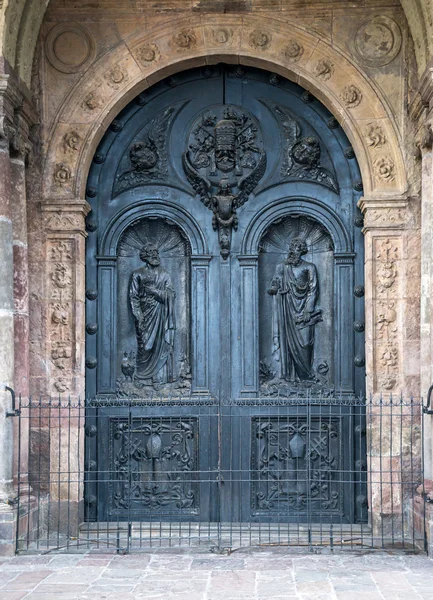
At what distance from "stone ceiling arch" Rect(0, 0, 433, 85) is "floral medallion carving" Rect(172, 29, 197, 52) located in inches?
51.8

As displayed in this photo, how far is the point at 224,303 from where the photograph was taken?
881cm

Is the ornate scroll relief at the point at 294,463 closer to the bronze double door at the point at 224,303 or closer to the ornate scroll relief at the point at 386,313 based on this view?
the bronze double door at the point at 224,303

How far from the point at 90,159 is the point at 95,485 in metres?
3.34

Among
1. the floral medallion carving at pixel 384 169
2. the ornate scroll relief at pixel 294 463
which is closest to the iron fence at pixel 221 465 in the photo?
the ornate scroll relief at pixel 294 463

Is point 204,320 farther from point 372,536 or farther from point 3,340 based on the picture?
point 372,536

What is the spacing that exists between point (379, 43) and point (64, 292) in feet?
13.2

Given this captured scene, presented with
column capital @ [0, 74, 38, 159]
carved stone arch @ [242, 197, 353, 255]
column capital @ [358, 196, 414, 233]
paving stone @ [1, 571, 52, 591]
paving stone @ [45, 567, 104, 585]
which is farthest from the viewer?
carved stone arch @ [242, 197, 353, 255]

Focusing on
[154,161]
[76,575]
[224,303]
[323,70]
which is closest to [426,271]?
[224,303]

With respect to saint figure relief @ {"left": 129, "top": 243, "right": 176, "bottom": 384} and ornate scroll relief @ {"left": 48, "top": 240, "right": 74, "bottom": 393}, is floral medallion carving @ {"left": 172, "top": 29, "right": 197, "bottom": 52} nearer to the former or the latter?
saint figure relief @ {"left": 129, "top": 243, "right": 176, "bottom": 384}

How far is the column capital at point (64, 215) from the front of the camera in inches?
337

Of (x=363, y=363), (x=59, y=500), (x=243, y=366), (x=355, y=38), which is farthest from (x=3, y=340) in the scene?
(x=355, y=38)

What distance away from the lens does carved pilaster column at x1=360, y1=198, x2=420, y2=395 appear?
27.5ft

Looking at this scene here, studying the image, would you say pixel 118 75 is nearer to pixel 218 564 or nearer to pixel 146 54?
pixel 146 54

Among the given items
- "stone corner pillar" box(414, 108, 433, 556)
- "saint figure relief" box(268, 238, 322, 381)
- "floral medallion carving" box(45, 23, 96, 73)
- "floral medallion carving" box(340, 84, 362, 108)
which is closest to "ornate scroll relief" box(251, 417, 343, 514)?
"saint figure relief" box(268, 238, 322, 381)
